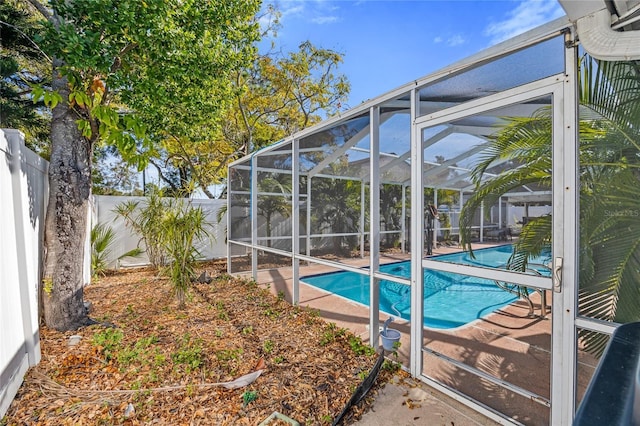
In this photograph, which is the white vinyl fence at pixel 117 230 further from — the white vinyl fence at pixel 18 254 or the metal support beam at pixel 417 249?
the metal support beam at pixel 417 249

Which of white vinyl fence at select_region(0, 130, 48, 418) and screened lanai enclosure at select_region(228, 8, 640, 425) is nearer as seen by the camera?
screened lanai enclosure at select_region(228, 8, 640, 425)

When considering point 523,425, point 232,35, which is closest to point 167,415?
point 523,425

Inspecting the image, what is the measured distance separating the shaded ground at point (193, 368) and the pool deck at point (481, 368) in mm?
275

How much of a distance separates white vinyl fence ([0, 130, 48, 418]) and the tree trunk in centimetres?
43

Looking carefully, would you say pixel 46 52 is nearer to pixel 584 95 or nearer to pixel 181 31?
pixel 181 31

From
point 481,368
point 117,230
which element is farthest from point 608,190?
point 117,230

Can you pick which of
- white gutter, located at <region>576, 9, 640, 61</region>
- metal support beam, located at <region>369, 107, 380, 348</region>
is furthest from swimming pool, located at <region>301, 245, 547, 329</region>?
white gutter, located at <region>576, 9, 640, 61</region>

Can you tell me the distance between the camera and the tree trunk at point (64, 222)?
12.4 ft

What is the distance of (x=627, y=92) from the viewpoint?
176 cm

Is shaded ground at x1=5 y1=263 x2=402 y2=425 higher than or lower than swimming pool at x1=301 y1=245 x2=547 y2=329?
lower

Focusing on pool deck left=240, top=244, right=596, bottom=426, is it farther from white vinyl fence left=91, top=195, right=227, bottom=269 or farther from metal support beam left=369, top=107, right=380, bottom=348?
white vinyl fence left=91, top=195, right=227, bottom=269

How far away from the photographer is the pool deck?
229 centimetres

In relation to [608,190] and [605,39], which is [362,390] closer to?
[608,190]

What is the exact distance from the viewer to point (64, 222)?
387 centimetres
